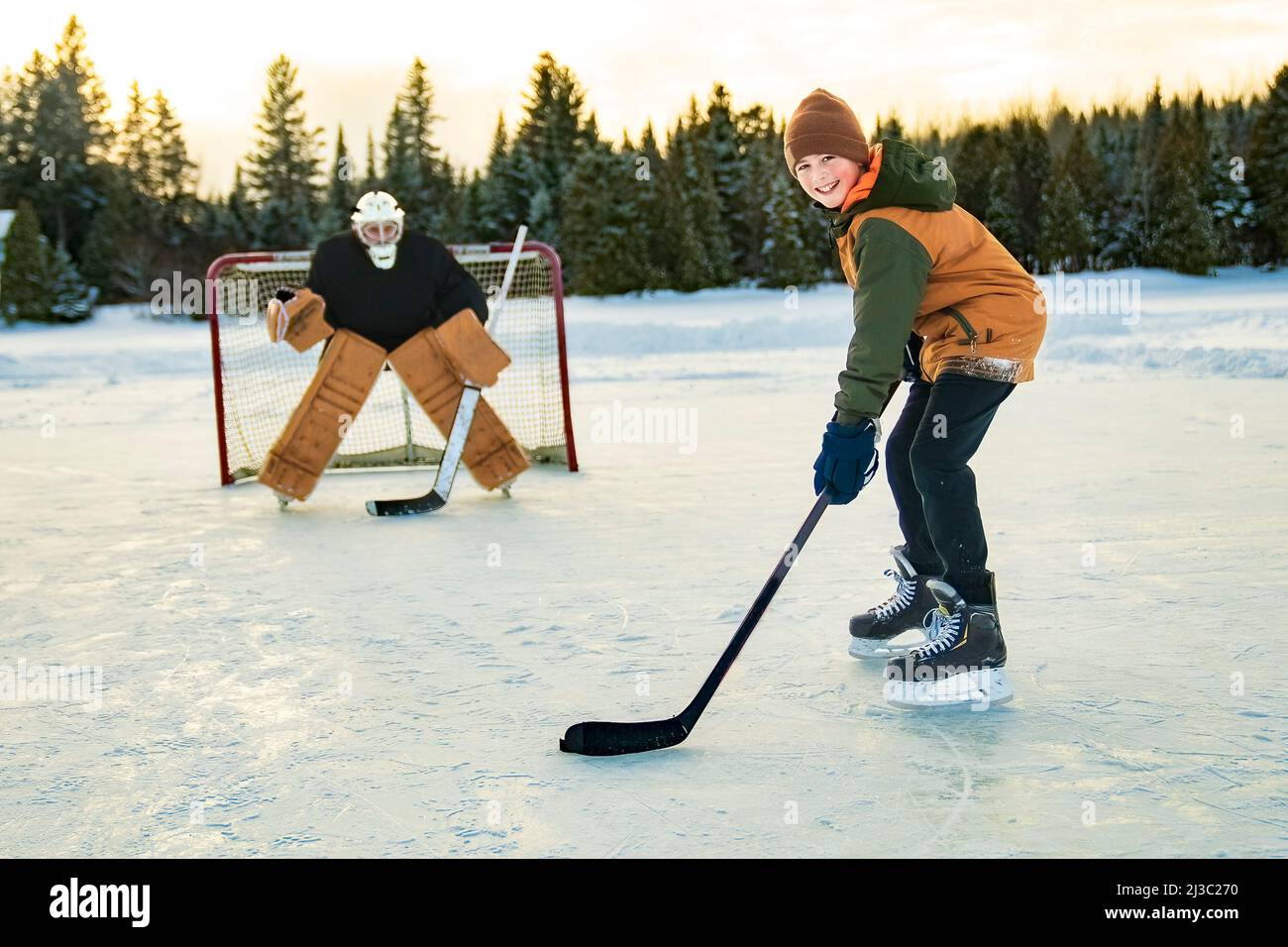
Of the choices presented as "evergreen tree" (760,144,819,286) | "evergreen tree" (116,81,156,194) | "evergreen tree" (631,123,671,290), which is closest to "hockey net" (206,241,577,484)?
"evergreen tree" (631,123,671,290)

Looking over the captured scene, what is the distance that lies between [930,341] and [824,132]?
0.45 metres

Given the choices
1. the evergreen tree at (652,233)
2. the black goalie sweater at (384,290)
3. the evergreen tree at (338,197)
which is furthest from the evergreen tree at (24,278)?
the black goalie sweater at (384,290)

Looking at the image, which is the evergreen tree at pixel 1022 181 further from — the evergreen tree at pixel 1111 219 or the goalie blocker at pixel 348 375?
the goalie blocker at pixel 348 375

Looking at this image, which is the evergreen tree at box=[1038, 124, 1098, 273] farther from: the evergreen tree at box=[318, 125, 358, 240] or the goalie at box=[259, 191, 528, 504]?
the goalie at box=[259, 191, 528, 504]

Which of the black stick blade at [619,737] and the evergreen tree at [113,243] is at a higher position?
the evergreen tree at [113,243]

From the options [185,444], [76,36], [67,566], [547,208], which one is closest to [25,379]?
[185,444]

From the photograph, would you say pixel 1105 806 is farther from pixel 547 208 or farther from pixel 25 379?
pixel 547 208

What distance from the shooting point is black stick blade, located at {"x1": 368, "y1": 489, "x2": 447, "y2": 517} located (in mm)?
4551

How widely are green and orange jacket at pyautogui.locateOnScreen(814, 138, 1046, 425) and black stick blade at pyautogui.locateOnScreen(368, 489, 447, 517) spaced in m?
2.60

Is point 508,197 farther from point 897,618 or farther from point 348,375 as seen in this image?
point 897,618

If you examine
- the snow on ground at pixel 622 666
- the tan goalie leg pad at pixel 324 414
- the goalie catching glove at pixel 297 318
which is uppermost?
the goalie catching glove at pixel 297 318

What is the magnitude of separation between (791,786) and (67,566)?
2670mm

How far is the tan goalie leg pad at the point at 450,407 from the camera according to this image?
4820 millimetres
